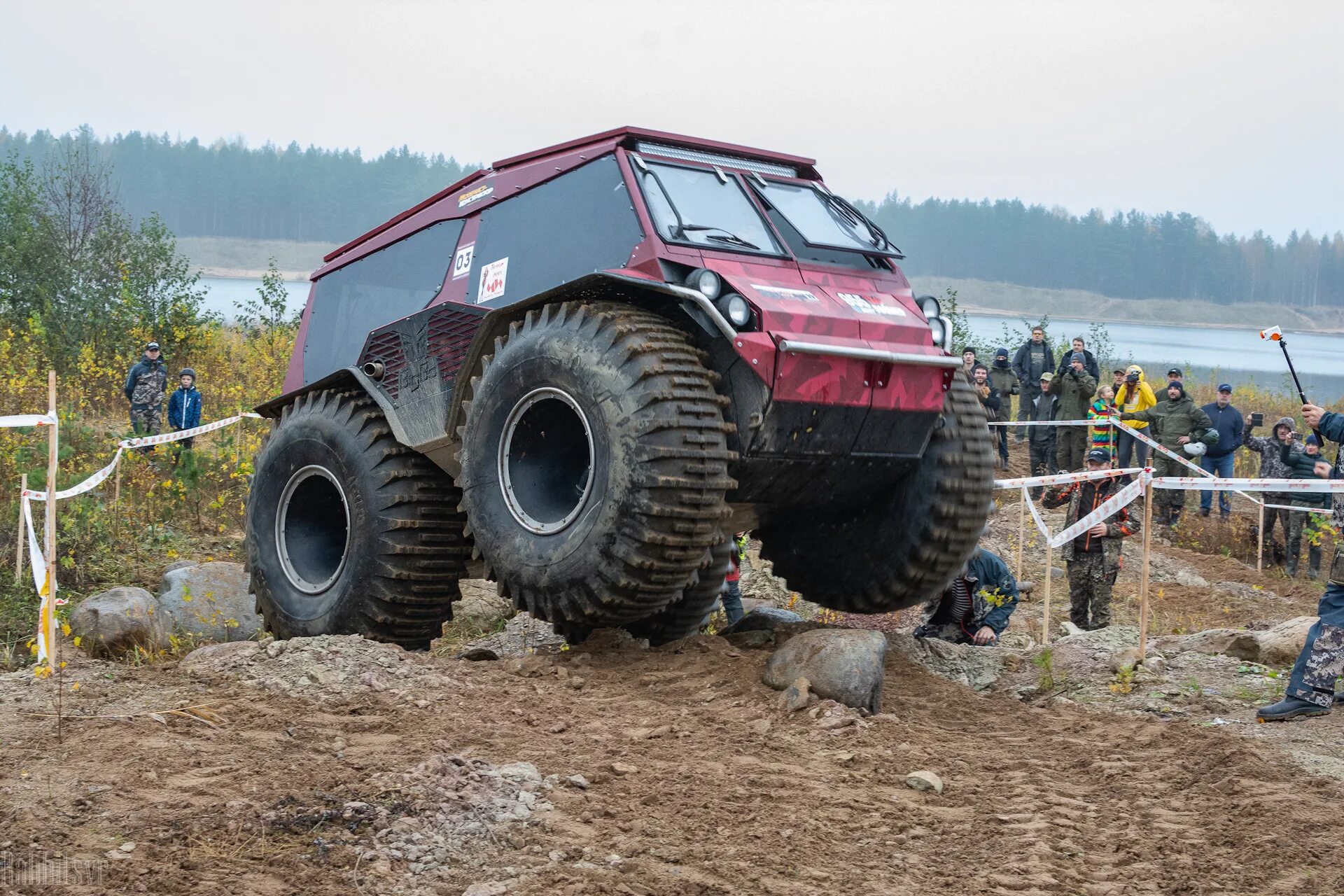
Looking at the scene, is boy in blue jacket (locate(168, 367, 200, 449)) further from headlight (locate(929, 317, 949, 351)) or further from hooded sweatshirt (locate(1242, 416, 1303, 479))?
hooded sweatshirt (locate(1242, 416, 1303, 479))

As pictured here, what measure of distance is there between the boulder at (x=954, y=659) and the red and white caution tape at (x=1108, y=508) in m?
1.49

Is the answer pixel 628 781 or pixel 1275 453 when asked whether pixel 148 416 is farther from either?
pixel 1275 453

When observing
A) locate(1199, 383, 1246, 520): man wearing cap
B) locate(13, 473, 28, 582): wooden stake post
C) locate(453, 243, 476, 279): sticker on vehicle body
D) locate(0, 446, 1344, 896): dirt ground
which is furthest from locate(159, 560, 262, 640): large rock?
locate(1199, 383, 1246, 520): man wearing cap

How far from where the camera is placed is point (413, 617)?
7438 millimetres

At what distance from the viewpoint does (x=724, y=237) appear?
6590 millimetres

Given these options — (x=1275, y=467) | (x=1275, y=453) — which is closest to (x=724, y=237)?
(x=1275, y=467)

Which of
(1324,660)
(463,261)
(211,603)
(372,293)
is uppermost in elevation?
(463,261)

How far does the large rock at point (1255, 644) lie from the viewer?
8008 mm

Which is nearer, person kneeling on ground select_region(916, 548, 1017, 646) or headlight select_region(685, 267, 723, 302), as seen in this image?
headlight select_region(685, 267, 723, 302)

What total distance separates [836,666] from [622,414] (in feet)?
5.32

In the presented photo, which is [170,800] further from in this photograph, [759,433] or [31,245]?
[31,245]

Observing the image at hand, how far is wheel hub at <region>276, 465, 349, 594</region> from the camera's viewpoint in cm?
805

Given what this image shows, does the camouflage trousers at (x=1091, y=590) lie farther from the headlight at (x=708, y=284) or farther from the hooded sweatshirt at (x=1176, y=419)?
the headlight at (x=708, y=284)

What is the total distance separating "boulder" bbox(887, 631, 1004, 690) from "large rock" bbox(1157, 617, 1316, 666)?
52.2 inches
